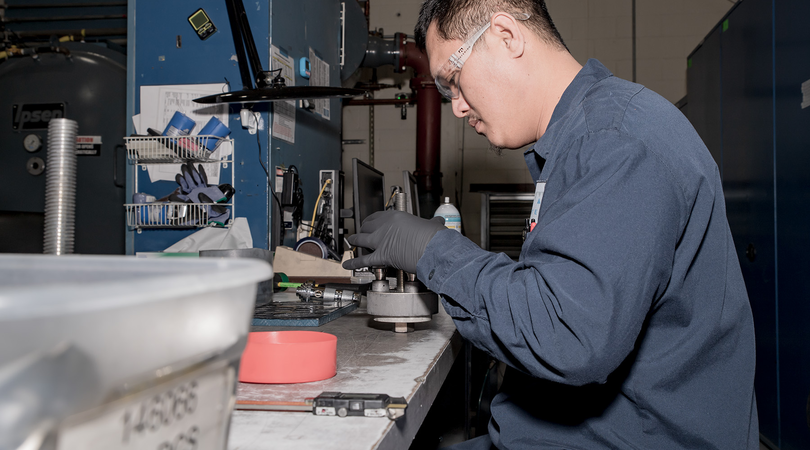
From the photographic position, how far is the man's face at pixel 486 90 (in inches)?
37.5

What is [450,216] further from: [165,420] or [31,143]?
[31,143]

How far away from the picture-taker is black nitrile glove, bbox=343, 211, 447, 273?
929mm

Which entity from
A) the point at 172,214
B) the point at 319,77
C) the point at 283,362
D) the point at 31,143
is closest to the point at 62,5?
the point at 31,143

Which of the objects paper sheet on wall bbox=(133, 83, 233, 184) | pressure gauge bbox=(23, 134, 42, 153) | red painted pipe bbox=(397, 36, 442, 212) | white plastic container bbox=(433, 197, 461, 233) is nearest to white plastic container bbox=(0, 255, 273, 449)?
white plastic container bbox=(433, 197, 461, 233)

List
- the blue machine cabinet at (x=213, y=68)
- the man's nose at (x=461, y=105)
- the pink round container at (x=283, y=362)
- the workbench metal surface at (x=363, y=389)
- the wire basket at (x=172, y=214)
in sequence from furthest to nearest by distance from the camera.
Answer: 1. the blue machine cabinet at (x=213, y=68)
2. the wire basket at (x=172, y=214)
3. the man's nose at (x=461, y=105)
4. the pink round container at (x=283, y=362)
5. the workbench metal surface at (x=363, y=389)

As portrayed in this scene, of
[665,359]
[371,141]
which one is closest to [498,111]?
[665,359]

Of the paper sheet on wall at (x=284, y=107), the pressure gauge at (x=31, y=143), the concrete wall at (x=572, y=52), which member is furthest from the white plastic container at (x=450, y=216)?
the concrete wall at (x=572, y=52)

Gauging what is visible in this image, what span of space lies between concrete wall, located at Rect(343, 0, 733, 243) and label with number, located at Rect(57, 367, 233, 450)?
4.43 metres

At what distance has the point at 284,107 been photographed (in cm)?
242

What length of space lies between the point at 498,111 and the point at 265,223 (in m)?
1.47

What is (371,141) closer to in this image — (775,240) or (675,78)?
(675,78)

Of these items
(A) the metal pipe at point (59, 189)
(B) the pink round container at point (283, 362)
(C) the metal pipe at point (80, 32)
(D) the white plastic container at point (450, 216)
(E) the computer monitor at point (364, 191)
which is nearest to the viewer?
(B) the pink round container at point (283, 362)

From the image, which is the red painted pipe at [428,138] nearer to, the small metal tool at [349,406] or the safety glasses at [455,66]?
the safety glasses at [455,66]

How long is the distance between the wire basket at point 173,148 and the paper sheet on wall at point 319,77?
77 cm
